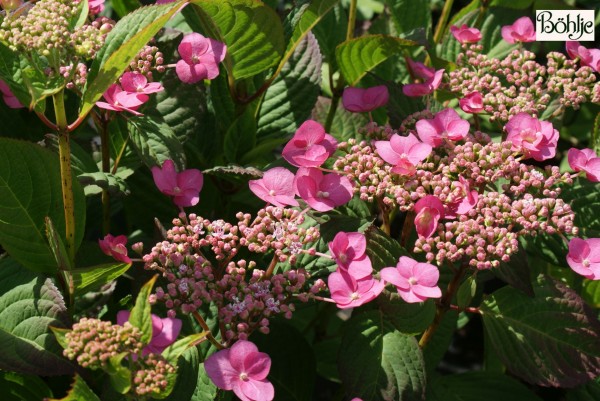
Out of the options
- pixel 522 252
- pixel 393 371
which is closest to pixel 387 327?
pixel 393 371

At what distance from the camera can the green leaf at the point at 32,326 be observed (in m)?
1.21

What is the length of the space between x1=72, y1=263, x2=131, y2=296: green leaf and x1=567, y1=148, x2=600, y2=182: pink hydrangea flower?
2.46 ft

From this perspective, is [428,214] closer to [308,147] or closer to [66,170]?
[308,147]

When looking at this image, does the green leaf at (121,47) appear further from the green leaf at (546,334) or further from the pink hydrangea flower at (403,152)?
the green leaf at (546,334)

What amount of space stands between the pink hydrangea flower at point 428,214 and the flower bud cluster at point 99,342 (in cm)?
46

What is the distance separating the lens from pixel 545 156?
1.37 m

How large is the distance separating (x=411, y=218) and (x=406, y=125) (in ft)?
0.61

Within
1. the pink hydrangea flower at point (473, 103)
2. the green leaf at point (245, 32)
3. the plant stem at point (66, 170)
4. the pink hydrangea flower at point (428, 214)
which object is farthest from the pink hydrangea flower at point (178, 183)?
the pink hydrangea flower at point (473, 103)

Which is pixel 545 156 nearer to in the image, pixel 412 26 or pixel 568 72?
pixel 568 72

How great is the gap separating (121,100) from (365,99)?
467 mm

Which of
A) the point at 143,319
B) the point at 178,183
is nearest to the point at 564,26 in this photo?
the point at 178,183

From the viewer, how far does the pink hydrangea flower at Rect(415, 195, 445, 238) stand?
1254 mm

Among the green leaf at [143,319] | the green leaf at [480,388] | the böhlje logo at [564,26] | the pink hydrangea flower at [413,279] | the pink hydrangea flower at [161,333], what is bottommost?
the green leaf at [480,388]

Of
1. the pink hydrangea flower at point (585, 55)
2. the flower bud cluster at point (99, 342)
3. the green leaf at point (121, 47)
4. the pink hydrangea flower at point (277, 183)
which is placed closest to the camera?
the flower bud cluster at point (99, 342)
